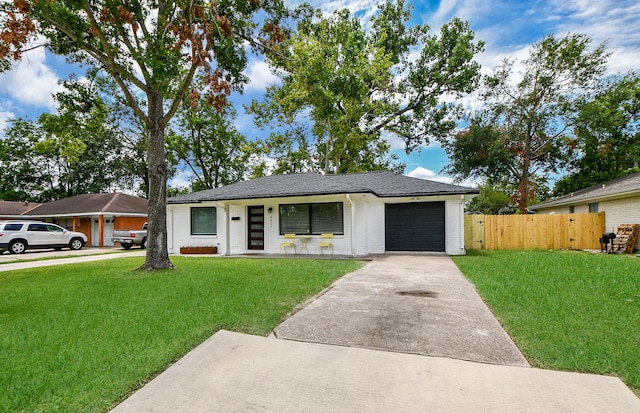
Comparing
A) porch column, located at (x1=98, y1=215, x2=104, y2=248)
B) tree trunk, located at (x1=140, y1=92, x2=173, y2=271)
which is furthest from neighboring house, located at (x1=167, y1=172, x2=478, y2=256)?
porch column, located at (x1=98, y1=215, x2=104, y2=248)

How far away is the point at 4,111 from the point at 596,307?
33529 mm

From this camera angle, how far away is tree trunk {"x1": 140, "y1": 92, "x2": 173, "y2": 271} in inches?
335

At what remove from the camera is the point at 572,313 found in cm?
404

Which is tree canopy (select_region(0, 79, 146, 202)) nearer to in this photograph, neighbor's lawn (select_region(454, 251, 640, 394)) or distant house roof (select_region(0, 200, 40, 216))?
distant house roof (select_region(0, 200, 40, 216))

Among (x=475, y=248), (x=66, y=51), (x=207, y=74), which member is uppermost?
(x=66, y=51)

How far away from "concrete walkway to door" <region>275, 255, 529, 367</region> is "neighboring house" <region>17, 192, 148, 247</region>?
1955 centimetres

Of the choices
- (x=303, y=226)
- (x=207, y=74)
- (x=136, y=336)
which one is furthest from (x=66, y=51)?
(x=136, y=336)

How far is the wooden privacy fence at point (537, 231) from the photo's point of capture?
1311 centimetres

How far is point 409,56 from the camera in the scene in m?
23.4

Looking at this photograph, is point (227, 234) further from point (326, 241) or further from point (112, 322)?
point (112, 322)

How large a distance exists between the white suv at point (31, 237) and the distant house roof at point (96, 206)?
2903 mm

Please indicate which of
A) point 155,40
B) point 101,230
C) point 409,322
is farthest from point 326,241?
point 101,230

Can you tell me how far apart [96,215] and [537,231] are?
24.6 metres

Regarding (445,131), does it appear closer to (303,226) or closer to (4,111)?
(303,226)
